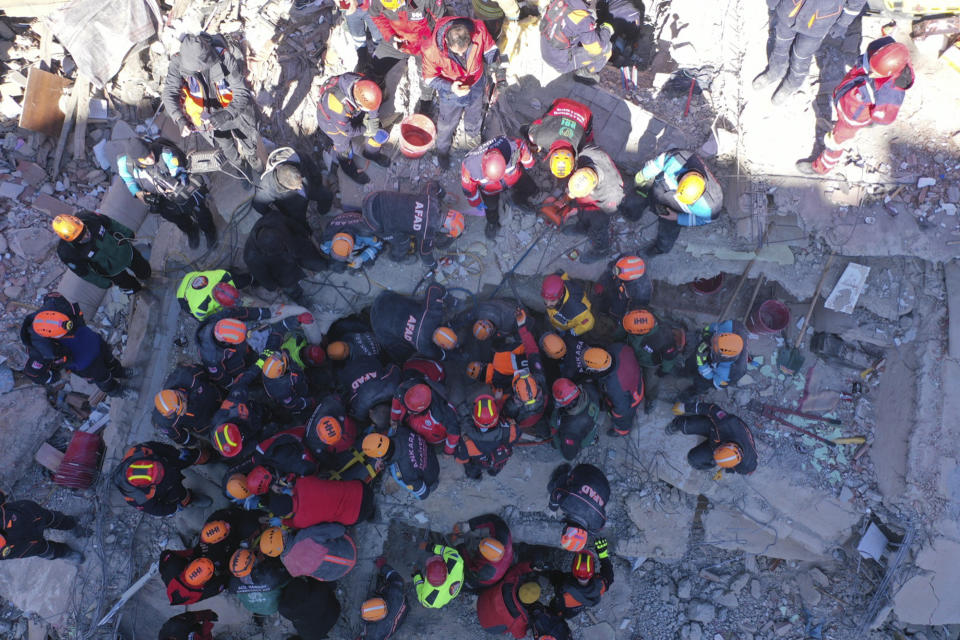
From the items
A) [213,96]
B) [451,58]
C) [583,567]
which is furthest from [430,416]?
[213,96]

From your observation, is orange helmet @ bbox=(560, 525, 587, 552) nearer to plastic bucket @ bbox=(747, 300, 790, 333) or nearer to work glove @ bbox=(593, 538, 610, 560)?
work glove @ bbox=(593, 538, 610, 560)

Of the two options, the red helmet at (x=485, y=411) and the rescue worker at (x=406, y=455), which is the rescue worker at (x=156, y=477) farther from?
the red helmet at (x=485, y=411)

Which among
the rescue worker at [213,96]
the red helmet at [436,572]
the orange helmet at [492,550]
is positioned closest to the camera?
the red helmet at [436,572]

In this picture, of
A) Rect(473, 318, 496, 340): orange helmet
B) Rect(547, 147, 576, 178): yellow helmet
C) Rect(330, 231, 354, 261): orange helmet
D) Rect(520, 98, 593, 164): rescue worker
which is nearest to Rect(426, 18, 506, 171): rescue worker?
Rect(520, 98, 593, 164): rescue worker

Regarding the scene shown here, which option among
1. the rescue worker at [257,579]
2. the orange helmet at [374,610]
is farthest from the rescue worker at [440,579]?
the rescue worker at [257,579]

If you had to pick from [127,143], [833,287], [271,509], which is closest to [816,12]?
[833,287]

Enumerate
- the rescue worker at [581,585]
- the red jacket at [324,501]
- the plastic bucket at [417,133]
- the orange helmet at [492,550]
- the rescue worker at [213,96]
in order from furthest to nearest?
the plastic bucket at [417,133], the rescue worker at [213,96], the rescue worker at [581,585], the orange helmet at [492,550], the red jacket at [324,501]

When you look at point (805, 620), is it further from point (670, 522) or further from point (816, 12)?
point (816, 12)
